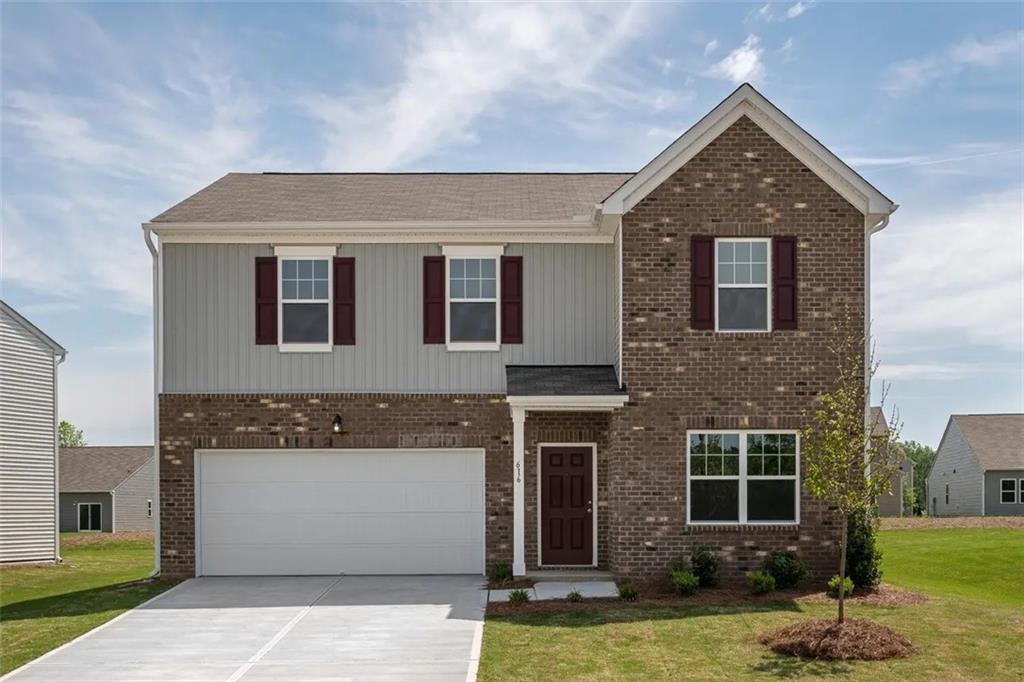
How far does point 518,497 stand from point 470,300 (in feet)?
11.7

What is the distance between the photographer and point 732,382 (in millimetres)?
16938

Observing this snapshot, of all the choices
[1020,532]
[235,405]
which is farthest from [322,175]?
[1020,532]

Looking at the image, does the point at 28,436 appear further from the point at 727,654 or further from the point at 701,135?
the point at 727,654

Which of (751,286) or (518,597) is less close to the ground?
(751,286)

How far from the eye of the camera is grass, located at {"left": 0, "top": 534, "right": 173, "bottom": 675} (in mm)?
13500

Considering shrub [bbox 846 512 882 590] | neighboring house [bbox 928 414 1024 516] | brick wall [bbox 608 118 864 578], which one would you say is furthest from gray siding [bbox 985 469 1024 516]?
shrub [bbox 846 512 882 590]

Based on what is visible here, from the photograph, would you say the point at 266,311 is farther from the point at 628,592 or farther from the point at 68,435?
the point at 68,435

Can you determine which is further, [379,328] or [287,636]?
[379,328]

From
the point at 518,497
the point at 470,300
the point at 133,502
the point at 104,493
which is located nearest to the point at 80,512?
the point at 104,493

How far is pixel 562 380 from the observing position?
1761cm

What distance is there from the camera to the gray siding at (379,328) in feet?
60.6

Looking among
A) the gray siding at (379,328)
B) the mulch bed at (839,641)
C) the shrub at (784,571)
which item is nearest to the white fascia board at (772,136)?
the gray siding at (379,328)

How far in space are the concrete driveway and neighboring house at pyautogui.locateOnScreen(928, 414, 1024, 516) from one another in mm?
38765

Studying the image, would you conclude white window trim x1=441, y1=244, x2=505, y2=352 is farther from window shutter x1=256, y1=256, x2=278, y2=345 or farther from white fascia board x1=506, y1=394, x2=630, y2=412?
window shutter x1=256, y1=256, x2=278, y2=345
